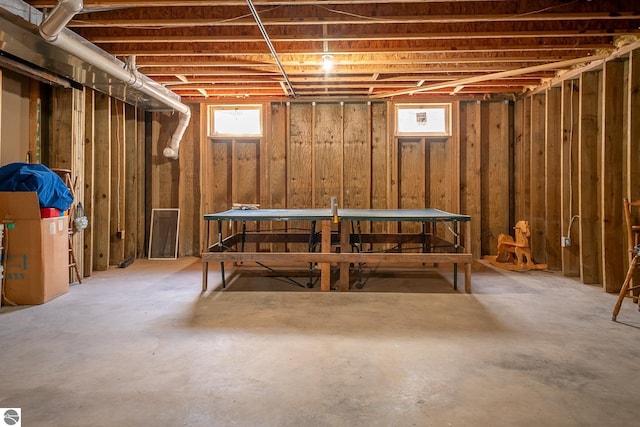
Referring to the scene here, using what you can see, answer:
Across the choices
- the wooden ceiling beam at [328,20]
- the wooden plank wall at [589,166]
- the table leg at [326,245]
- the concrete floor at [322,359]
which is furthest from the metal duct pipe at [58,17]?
the wooden plank wall at [589,166]

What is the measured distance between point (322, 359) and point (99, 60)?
3497 millimetres

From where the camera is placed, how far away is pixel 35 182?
3.82 m

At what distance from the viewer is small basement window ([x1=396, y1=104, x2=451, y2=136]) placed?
6.79 metres

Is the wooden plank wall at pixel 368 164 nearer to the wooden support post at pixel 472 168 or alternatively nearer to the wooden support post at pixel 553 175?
the wooden support post at pixel 472 168

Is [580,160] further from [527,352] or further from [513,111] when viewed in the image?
[527,352]

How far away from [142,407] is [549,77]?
5.93 meters

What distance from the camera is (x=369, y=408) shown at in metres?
1.97

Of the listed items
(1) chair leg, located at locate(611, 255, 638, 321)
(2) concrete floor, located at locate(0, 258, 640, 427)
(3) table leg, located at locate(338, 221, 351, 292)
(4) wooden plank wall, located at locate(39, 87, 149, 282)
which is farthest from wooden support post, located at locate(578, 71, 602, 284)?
(4) wooden plank wall, located at locate(39, 87, 149, 282)

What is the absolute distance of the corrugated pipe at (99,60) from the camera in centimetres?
316

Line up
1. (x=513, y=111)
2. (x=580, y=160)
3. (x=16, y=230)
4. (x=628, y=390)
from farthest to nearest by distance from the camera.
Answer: (x=513, y=111), (x=580, y=160), (x=16, y=230), (x=628, y=390)

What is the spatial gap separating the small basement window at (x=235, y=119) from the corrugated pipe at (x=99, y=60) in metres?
0.45

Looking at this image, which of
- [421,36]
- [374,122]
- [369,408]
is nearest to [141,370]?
[369,408]

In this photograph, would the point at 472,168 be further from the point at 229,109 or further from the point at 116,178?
the point at 116,178

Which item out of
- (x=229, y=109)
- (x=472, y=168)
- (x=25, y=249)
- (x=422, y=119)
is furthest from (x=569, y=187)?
(x=25, y=249)
